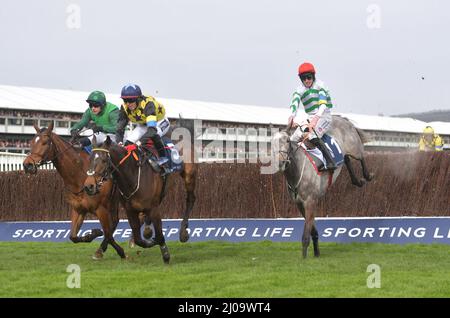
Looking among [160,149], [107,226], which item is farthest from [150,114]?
[107,226]

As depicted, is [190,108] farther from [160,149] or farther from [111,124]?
[160,149]

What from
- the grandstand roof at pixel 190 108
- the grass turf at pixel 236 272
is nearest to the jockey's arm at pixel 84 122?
the grass turf at pixel 236 272

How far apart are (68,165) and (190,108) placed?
29.7 m

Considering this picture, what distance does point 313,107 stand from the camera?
36.4 ft

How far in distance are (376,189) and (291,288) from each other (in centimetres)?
723

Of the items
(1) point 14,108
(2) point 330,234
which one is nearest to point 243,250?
(2) point 330,234

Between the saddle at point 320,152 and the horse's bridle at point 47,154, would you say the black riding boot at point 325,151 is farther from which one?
the horse's bridle at point 47,154

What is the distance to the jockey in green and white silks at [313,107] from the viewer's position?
10836 mm

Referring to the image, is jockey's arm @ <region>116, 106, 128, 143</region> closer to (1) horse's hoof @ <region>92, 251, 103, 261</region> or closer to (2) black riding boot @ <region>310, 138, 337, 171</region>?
(1) horse's hoof @ <region>92, 251, 103, 261</region>

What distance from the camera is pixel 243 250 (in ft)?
38.6

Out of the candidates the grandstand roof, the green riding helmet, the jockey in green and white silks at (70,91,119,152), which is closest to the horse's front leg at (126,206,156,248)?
the jockey in green and white silks at (70,91,119,152)

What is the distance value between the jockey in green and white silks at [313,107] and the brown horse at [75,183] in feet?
9.55

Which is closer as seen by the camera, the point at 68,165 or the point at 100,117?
the point at 68,165
